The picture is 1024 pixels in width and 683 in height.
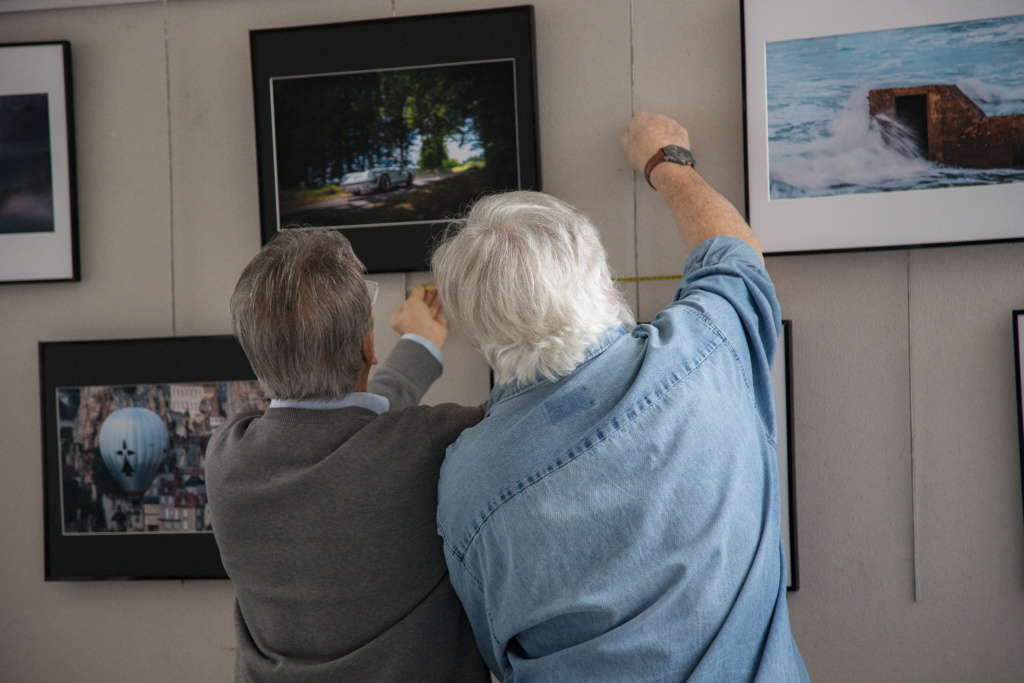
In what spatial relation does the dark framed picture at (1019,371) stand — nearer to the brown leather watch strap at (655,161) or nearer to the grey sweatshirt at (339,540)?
the brown leather watch strap at (655,161)

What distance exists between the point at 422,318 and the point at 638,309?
0.48 meters

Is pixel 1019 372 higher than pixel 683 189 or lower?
lower

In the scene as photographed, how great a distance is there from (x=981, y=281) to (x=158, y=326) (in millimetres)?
1851

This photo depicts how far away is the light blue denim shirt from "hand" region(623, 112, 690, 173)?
0.59 metres

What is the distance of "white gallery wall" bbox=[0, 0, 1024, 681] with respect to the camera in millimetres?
1438

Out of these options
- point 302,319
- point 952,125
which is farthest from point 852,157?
point 302,319

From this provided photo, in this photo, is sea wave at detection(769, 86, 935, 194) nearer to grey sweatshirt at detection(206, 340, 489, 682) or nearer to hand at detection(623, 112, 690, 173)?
hand at detection(623, 112, 690, 173)

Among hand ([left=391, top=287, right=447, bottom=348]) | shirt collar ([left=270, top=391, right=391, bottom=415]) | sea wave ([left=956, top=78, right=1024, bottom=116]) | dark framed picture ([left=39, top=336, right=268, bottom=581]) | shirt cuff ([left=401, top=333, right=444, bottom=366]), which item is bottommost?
dark framed picture ([left=39, top=336, right=268, bottom=581])

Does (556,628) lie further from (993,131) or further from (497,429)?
(993,131)

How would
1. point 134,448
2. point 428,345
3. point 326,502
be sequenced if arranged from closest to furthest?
point 326,502 < point 428,345 < point 134,448

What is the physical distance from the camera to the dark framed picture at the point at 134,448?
1681 millimetres

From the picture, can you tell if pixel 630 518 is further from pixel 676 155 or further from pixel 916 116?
pixel 916 116

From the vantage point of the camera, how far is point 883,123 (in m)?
1.42

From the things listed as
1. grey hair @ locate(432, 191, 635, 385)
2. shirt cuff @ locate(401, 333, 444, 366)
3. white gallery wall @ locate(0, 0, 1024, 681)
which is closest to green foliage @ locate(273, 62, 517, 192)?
white gallery wall @ locate(0, 0, 1024, 681)
